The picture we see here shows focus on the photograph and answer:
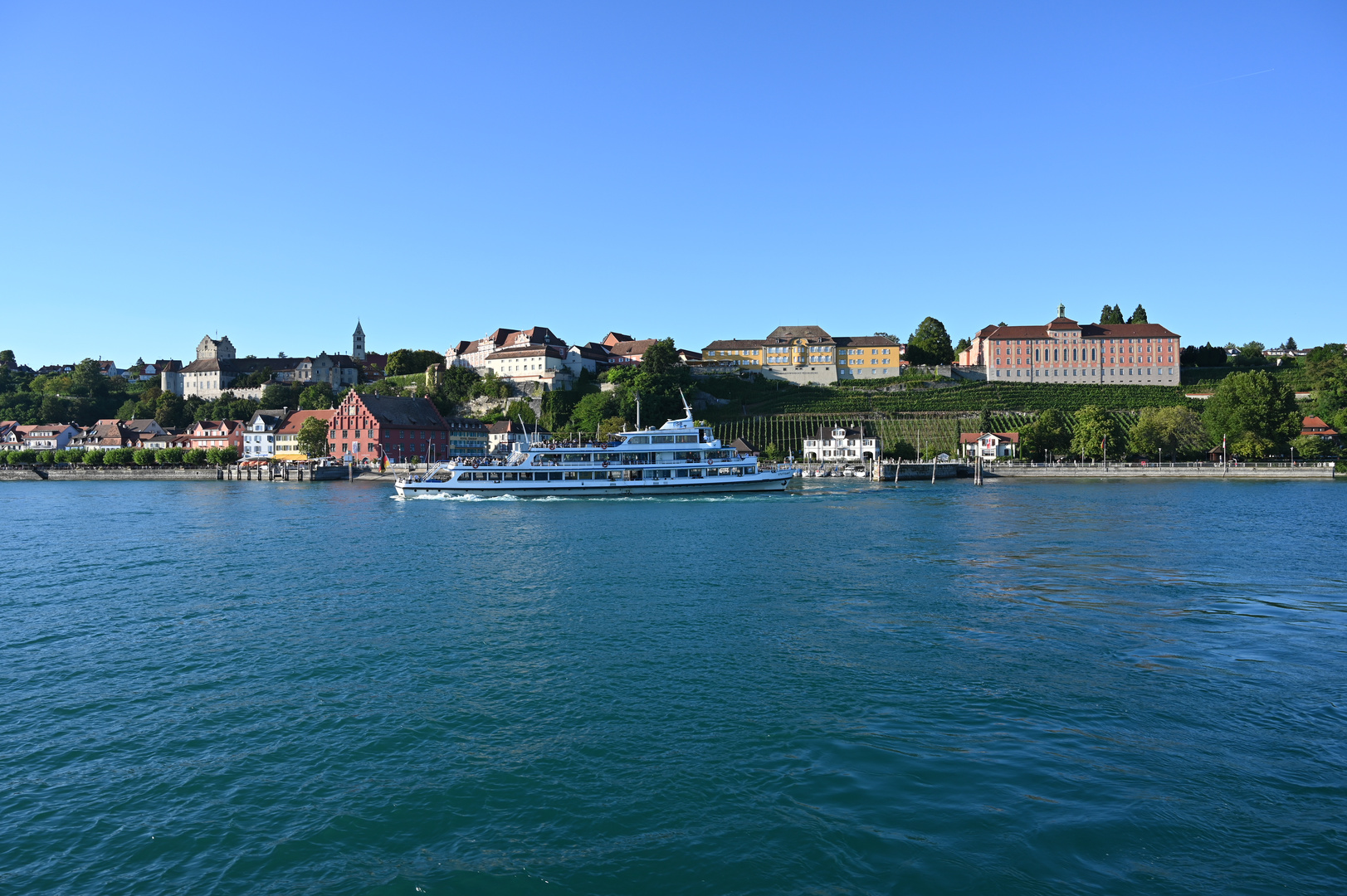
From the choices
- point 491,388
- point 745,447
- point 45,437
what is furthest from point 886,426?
point 45,437

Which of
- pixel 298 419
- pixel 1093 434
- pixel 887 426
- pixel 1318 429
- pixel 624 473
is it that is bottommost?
pixel 624 473

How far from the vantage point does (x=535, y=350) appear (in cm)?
11925

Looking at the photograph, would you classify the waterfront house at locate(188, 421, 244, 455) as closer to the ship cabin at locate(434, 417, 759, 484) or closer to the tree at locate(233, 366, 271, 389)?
the tree at locate(233, 366, 271, 389)

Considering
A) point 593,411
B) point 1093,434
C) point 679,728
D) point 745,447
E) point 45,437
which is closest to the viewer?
point 679,728

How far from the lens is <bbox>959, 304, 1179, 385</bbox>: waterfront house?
118m

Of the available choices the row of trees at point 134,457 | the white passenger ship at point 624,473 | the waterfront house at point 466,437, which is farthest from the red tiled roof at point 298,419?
the white passenger ship at point 624,473

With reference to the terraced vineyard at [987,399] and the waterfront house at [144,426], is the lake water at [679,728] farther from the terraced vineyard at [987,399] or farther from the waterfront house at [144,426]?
the waterfront house at [144,426]

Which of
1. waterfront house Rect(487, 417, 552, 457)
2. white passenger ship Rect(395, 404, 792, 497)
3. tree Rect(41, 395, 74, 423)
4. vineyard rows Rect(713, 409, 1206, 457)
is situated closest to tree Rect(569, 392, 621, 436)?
waterfront house Rect(487, 417, 552, 457)

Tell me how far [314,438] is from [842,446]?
2597 inches

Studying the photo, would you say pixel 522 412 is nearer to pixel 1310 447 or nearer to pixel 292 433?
pixel 292 433

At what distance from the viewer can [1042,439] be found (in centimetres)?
9006

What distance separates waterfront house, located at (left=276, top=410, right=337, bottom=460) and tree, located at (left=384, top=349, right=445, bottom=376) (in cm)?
2974

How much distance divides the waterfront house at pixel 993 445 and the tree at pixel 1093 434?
22.5 ft

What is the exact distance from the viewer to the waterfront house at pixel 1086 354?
11844 centimetres
